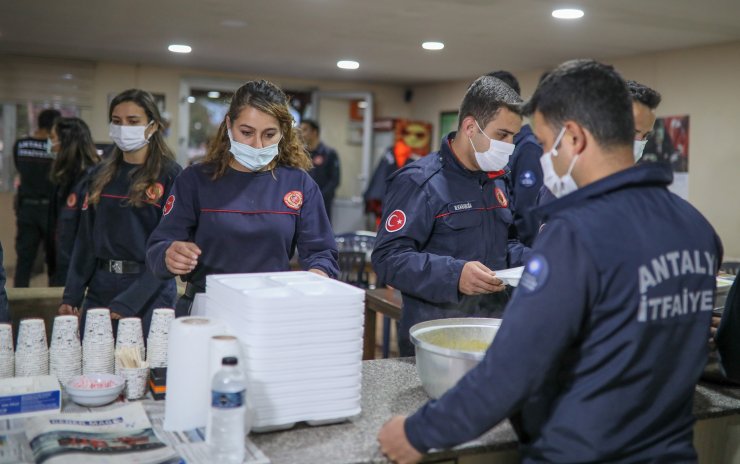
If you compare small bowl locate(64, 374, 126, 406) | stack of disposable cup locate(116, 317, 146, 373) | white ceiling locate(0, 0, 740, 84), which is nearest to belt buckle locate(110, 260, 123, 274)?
stack of disposable cup locate(116, 317, 146, 373)

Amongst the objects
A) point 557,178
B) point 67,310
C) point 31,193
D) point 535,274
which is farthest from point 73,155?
point 535,274

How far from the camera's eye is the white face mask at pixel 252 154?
226 cm

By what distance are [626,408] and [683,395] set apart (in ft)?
0.52

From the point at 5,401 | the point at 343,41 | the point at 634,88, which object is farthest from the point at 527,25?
the point at 5,401

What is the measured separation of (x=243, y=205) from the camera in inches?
89.0

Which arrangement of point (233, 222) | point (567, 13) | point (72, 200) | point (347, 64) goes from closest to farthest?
point (233, 222)
point (72, 200)
point (567, 13)
point (347, 64)

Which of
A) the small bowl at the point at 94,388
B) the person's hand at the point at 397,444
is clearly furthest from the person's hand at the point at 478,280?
the small bowl at the point at 94,388

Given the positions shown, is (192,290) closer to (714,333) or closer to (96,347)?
(96,347)

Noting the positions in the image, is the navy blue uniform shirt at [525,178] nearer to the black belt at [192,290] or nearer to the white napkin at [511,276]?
the white napkin at [511,276]

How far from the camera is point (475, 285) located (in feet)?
6.96

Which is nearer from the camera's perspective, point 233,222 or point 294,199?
point 233,222

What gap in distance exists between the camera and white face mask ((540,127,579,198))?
139 centimetres

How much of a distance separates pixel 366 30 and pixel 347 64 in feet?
7.46

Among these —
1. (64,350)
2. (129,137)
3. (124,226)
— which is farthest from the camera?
(129,137)
